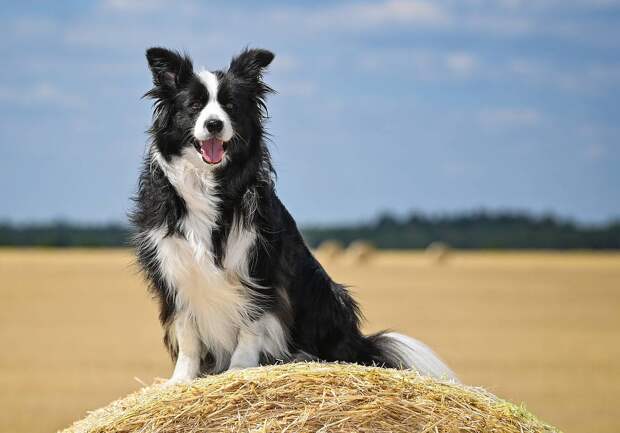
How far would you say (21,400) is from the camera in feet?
45.5

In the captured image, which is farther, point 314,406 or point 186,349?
point 186,349

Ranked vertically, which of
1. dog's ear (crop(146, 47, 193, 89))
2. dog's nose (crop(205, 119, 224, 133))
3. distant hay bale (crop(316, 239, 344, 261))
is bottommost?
distant hay bale (crop(316, 239, 344, 261))

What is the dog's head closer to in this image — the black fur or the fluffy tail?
the black fur

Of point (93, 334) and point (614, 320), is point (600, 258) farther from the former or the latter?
point (93, 334)

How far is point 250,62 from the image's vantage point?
6.00m

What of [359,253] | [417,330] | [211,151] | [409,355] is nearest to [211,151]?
[211,151]

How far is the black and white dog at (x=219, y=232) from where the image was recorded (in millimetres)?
5754

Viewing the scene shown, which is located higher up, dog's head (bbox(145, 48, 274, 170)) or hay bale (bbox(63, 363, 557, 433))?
dog's head (bbox(145, 48, 274, 170))

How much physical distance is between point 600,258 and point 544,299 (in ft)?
53.1

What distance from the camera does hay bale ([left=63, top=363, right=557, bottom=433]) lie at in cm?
518

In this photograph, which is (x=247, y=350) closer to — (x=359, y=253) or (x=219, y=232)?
(x=219, y=232)

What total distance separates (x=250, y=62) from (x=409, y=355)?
205cm

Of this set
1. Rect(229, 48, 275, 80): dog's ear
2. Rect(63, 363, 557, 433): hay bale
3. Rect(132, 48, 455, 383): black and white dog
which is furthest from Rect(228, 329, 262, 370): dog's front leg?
Rect(229, 48, 275, 80): dog's ear

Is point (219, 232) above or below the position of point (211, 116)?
below
